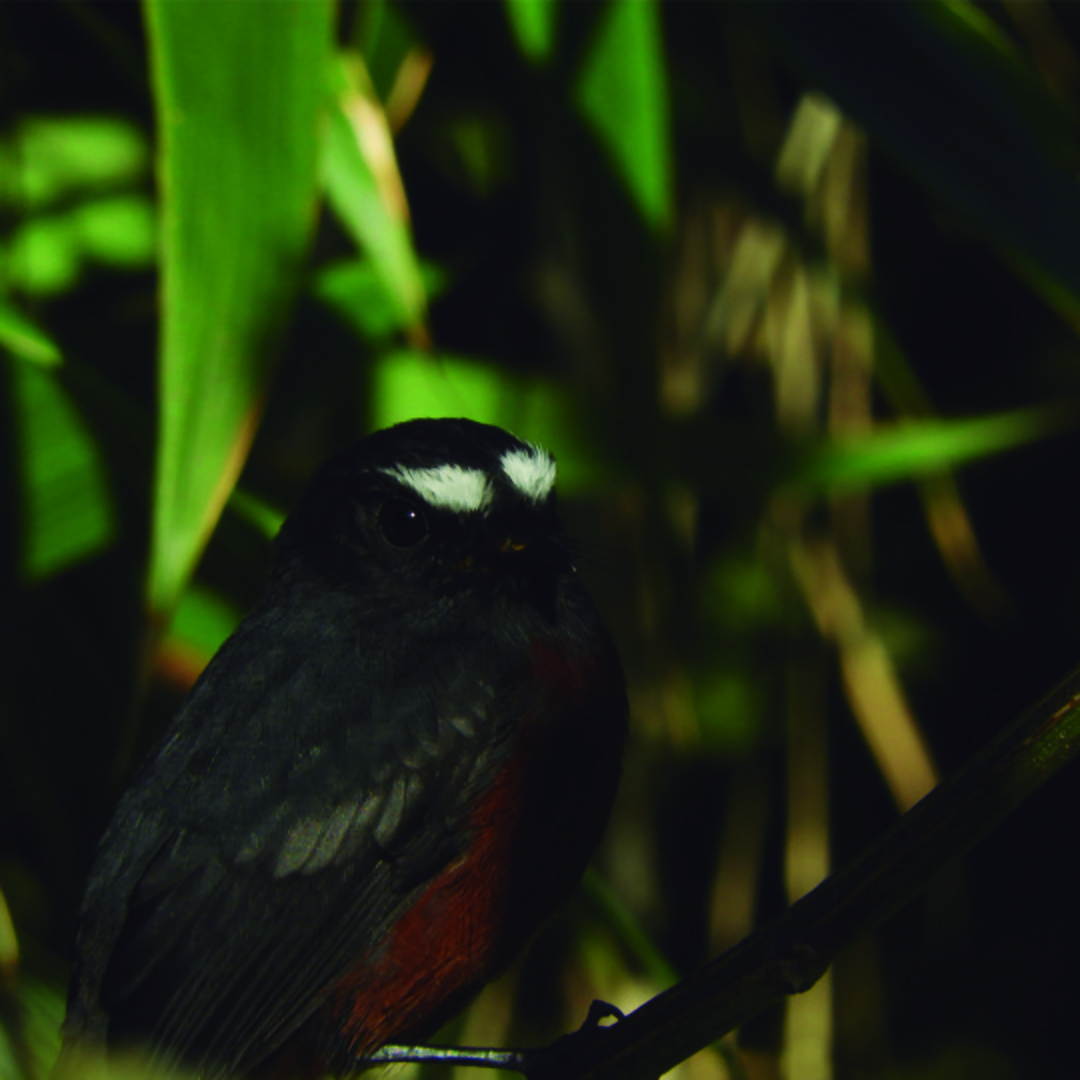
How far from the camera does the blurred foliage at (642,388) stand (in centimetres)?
153

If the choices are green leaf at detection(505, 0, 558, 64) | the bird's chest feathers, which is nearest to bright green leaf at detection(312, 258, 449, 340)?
green leaf at detection(505, 0, 558, 64)

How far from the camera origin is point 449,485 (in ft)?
5.16

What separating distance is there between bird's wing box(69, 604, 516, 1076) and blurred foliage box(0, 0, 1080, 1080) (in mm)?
116

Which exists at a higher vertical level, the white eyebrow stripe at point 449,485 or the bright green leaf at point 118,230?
the white eyebrow stripe at point 449,485

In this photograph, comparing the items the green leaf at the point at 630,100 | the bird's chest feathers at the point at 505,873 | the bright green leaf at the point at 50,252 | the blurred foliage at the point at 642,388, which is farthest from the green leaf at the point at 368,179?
the bright green leaf at the point at 50,252

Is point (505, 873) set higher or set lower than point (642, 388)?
lower

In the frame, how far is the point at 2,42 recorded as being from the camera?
209 centimetres

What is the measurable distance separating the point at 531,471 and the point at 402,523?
0.55 ft

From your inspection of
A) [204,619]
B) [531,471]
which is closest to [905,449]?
[531,471]

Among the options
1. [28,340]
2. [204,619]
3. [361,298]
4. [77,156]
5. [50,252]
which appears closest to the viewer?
[28,340]

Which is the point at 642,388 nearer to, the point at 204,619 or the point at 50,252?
the point at 204,619

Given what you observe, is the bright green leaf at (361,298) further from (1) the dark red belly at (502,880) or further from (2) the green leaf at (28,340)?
(1) the dark red belly at (502,880)

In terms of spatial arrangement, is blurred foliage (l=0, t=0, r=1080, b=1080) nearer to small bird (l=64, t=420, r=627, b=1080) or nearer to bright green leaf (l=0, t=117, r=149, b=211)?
bright green leaf (l=0, t=117, r=149, b=211)

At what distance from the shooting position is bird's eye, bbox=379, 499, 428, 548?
1627mm
